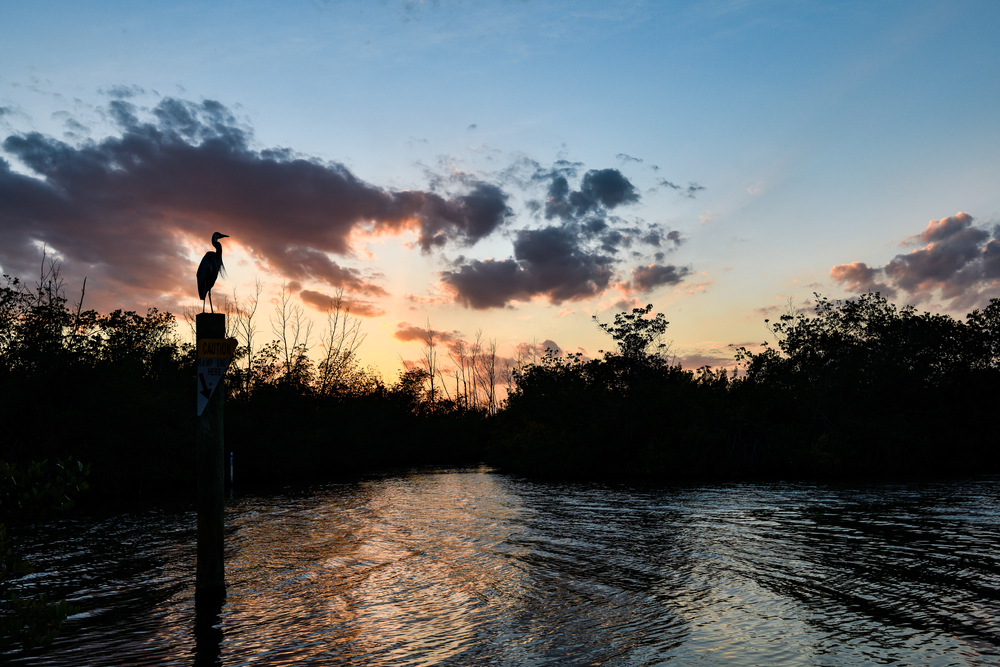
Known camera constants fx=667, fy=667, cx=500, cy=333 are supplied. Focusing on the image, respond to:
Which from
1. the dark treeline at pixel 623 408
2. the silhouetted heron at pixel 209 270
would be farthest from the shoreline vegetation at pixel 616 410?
the silhouetted heron at pixel 209 270

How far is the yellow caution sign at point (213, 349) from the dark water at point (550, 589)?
11.1 feet

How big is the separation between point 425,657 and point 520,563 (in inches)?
226

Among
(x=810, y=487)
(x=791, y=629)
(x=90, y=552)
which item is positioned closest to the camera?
(x=791, y=629)

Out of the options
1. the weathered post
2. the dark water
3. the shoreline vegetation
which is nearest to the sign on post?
the weathered post

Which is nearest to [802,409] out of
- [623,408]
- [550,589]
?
[623,408]

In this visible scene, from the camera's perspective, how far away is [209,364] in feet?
28.5

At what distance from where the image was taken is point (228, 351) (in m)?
8.91

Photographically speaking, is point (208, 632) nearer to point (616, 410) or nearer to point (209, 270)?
point (209, 270)

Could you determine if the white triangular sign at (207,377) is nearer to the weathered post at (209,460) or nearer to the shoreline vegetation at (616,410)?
the weathered post at (209,460)

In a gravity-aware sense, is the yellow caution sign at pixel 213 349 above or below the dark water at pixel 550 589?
above

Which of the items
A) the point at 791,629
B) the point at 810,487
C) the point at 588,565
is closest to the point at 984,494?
the point at 810,487

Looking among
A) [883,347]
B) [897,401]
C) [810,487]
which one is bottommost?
[810,487]

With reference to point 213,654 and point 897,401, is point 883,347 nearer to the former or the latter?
point 897,401

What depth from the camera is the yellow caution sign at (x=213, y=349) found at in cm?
873
